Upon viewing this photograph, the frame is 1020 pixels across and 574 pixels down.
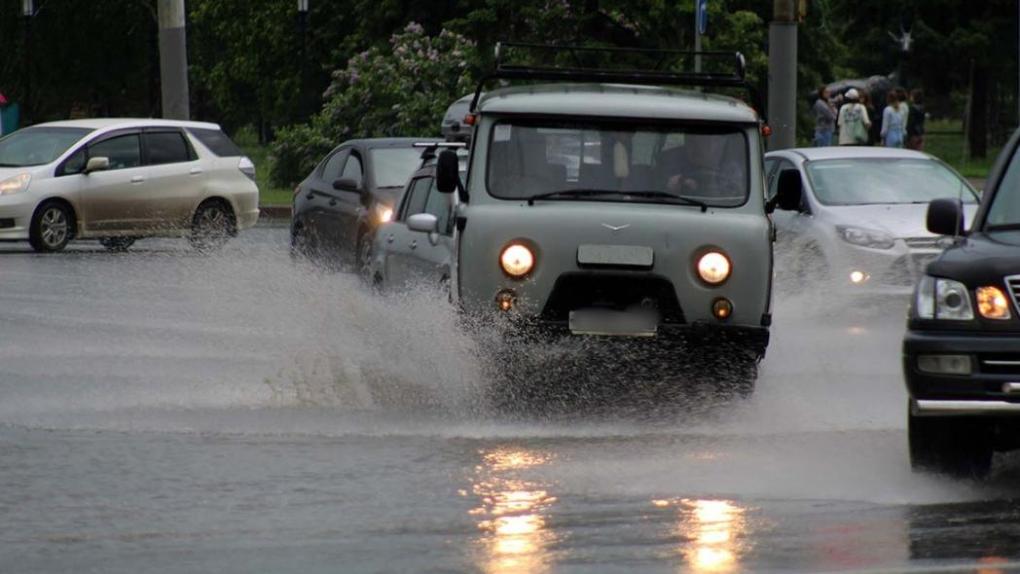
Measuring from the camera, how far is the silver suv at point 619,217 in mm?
11680

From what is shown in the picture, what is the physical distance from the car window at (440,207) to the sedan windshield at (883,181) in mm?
3871

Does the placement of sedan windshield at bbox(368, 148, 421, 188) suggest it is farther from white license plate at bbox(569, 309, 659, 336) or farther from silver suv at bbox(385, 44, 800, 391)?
white license plate at bbox(569, 309, 659, 336)

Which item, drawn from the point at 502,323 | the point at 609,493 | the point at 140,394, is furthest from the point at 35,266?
the point at 609,493

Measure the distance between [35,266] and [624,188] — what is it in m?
13.2

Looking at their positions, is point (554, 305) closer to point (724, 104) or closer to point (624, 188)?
point (624, 188)

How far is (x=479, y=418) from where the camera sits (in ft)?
37.9

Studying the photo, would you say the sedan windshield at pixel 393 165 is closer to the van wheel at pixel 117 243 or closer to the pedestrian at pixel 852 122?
the van wheel at pixel 117 243

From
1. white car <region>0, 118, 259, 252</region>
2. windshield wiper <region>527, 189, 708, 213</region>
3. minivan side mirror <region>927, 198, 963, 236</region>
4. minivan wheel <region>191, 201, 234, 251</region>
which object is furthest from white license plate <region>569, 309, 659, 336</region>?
minivan wheel <region>191, 201, 234, 251</region>

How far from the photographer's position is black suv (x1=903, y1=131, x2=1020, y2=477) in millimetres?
8789

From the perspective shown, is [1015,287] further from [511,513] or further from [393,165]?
[393,165]

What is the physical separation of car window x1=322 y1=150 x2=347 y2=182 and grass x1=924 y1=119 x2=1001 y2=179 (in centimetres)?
2078

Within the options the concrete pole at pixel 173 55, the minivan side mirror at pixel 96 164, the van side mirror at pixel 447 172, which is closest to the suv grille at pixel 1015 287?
the van side mirror at pixel 447 172

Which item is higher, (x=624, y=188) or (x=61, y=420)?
(x=624, y=188)

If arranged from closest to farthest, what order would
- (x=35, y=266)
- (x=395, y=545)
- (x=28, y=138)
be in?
1. (x=395, y=545)
2. (x=35, y=266)
3. (x=28, y=138)
